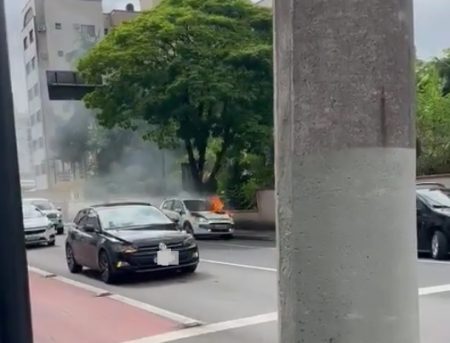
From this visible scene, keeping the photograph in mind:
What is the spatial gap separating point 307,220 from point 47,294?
10.1 m

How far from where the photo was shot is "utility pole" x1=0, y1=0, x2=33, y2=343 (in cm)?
186

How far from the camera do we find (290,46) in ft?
7.35

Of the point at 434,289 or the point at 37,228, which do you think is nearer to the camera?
the point at 434,289

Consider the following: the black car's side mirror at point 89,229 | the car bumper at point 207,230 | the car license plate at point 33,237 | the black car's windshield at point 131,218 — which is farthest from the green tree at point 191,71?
the black car's side mirror at point 89,229

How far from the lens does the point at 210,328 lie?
7746mm

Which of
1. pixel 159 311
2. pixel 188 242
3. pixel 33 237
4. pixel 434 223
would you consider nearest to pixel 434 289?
pixel 159 311

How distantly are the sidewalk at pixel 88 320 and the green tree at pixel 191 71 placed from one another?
557 inches

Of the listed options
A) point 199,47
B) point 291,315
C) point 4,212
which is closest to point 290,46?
point 291,315

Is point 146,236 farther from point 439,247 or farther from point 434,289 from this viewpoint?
point 439,247

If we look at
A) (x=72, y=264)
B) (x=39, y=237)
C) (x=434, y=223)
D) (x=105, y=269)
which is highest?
(x=434, y=223)

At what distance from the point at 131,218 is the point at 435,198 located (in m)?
6.52

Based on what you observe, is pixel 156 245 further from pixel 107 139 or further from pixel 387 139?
pixel 107 139

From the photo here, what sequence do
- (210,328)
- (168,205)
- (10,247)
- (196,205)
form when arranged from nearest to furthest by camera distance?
(10,247) → (210,328) → (196,205) → (168,205)

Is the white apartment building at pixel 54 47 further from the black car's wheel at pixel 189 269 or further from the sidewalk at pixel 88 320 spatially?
the sidewalk at pixel 88 320
